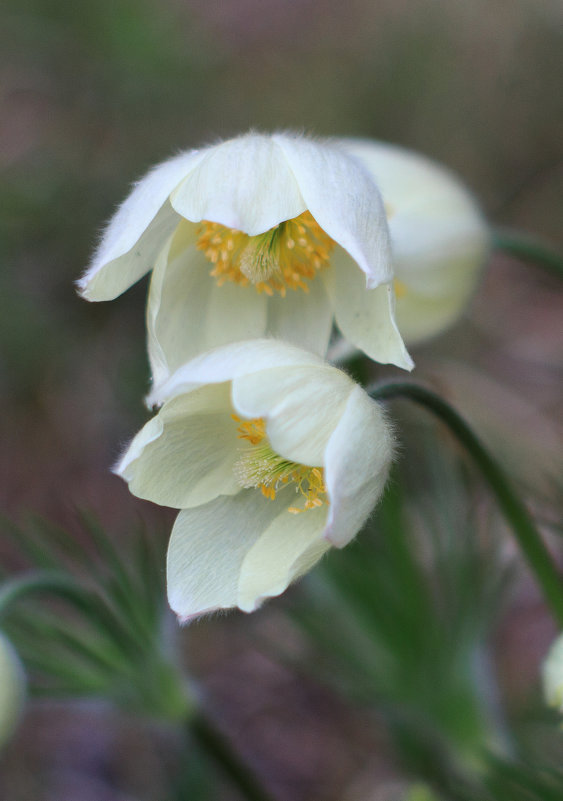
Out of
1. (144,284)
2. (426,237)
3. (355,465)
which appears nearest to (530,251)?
(426,237)

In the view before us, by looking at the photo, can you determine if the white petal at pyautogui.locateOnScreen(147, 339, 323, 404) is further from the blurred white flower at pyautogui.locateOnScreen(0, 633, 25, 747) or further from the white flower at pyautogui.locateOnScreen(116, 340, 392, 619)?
the blurred white flower at pyautogui.locateOnScreen(0, 633, 25, 747)

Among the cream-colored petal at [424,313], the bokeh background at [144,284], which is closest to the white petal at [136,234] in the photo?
the cream-colored petal at [424,313]

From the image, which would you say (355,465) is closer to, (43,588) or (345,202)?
(345,202)

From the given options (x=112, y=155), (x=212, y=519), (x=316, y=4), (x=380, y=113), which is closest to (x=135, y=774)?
(x=212, y=519)

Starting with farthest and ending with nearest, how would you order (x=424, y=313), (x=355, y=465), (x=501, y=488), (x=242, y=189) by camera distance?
(x=424, y=313), (x=501, y=488), (x=242, y=189), (x=355, y=465)

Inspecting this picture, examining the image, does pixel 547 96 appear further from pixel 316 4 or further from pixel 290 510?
pixel 290 510

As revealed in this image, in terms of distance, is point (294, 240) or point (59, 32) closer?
point (294, 240)

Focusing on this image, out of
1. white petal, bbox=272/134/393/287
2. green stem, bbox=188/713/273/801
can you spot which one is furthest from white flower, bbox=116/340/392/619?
green stem, bbox=188/713/273/801
